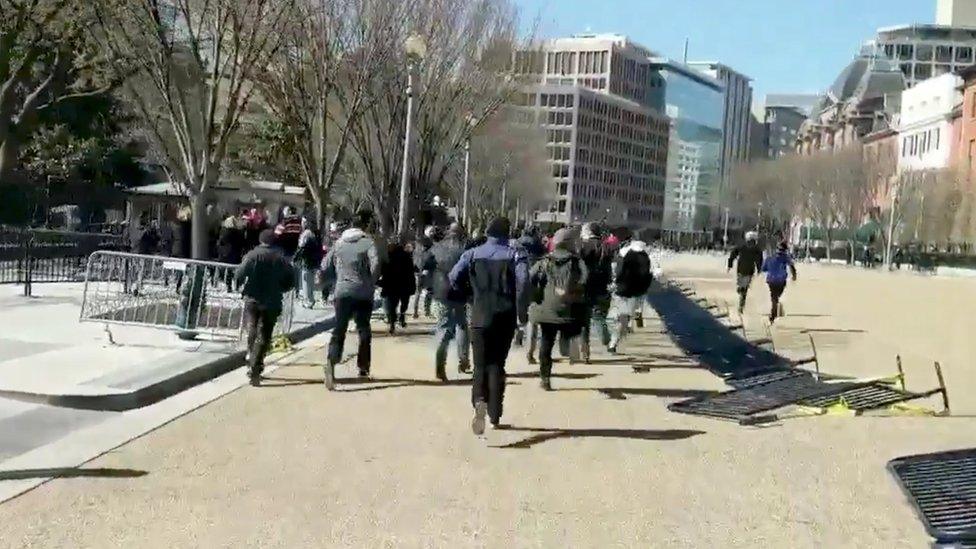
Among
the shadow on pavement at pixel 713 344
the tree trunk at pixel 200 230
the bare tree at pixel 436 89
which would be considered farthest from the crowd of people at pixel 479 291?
the bare tree at pixel 436 89

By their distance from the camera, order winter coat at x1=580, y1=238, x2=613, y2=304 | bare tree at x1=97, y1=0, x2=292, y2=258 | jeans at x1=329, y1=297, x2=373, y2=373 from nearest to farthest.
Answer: jeans at x1=329, y1=297, x2=373, y2=373 → winter coat at x1=580, y1=238, x2=613, y2=304 → bare tree at x1=97, y1=0, x2=292, y2=258

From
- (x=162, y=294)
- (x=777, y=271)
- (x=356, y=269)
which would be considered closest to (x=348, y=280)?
(x=356, y=269)

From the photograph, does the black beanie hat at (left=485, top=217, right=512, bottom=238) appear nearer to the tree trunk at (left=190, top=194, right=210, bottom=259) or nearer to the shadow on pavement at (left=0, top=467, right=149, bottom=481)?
the shadow on pavement at (left=0, top=467, right=149, bottom=481)

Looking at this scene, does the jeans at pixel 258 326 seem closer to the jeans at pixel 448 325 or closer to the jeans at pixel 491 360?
the jeans at pixel 448 325

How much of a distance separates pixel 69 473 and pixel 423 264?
1172 cm

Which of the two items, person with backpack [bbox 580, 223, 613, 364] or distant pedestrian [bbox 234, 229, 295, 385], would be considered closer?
distant pedestrian [bbox 234, 229, 295, 385]

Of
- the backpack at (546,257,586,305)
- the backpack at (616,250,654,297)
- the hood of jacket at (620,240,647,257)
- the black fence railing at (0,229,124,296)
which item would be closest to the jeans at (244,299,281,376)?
the backpack at (546,257,586,305)

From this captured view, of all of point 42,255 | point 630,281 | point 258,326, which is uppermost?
point 630,281

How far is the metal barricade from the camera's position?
16.7 m

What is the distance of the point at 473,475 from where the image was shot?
30.1ft

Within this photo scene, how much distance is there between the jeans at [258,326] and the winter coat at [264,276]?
0.05 m

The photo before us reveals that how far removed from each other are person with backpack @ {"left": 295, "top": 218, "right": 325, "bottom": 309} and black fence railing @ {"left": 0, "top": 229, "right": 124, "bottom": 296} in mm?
4674

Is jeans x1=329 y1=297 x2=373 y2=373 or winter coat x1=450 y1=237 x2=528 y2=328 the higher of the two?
winter coat x1=450 y1=237 x2=528 y2=328

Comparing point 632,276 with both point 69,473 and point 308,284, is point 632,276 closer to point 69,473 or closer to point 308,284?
point 308,284
